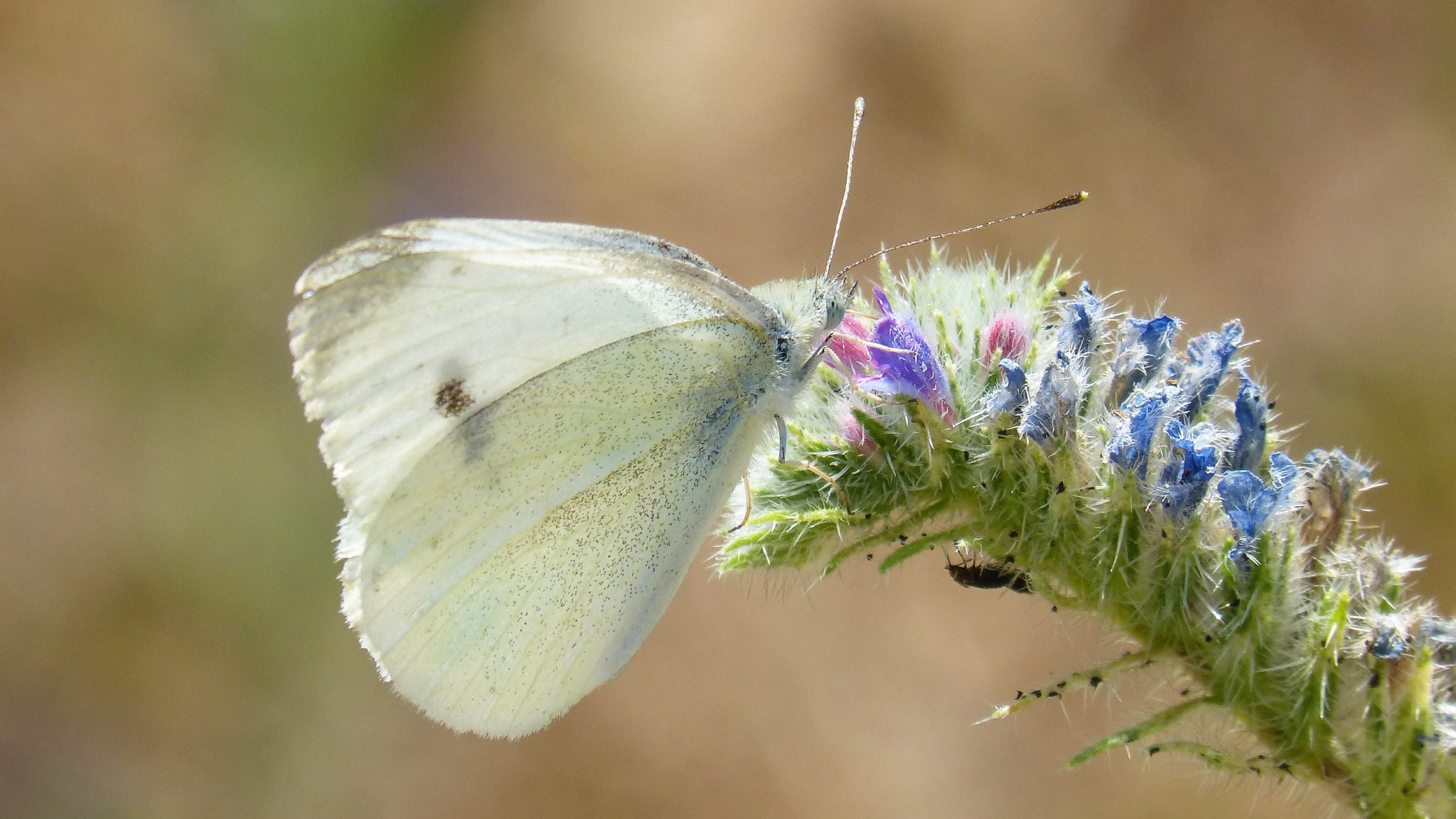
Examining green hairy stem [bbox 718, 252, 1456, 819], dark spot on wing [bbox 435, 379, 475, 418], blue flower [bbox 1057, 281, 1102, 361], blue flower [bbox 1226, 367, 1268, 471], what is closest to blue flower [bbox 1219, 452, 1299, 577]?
green hairy stem [bbox 718, 252, 1456, 819]

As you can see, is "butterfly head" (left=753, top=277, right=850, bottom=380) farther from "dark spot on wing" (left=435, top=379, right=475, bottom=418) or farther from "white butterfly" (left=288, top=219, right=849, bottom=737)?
"dark spot on wing" (left=435, top=379, right=475, bottom=418)

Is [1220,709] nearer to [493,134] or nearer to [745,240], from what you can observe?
[745,240]

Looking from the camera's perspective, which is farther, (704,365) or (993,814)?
(993,814)

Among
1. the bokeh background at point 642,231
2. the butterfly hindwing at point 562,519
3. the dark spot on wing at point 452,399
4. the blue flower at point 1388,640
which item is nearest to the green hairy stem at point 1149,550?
the blue flower at point 1388,640

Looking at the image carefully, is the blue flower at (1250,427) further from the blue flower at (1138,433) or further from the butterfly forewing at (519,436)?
the butterfly forewing at (519,436)

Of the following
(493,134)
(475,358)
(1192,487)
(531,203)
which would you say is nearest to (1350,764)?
(1192,487)

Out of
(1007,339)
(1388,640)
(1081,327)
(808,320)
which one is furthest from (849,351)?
(1388,640)
